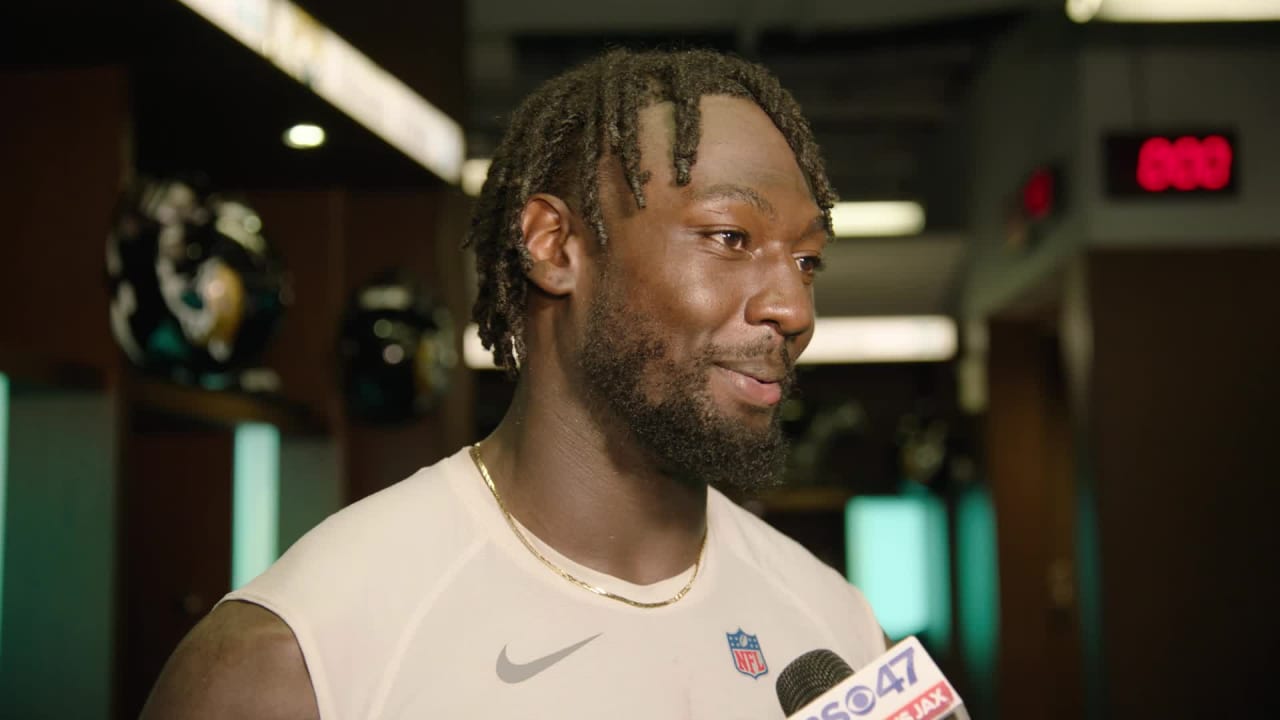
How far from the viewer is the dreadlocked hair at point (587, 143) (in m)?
1.41

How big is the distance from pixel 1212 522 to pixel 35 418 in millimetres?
3793

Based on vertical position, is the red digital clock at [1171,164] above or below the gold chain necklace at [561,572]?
above

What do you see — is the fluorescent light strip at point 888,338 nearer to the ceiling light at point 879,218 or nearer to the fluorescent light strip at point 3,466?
the ceiling light at point 879,218

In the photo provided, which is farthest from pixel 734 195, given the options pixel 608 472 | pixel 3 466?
pixel 3 466

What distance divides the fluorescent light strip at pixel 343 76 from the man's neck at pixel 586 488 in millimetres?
1738

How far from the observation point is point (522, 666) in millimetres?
1280

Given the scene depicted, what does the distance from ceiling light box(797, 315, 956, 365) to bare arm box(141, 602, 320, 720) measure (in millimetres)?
7988

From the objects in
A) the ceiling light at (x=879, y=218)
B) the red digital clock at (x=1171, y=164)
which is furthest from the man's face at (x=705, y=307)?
→ the ceiling light at (x=879, y=218)

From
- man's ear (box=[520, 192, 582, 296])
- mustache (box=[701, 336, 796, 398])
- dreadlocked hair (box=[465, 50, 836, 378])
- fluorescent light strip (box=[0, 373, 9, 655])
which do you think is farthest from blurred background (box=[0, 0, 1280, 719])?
mustache (box=[701, 336, 796, 398])

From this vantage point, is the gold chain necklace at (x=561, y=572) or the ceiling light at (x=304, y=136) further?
the ceiling light at (x=304, y=136)

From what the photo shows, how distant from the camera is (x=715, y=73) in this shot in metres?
1.47

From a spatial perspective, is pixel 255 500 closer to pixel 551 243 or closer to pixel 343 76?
pixel 343 76

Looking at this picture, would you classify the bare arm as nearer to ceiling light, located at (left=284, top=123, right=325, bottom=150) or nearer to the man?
the man

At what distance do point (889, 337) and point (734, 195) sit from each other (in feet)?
26.3
